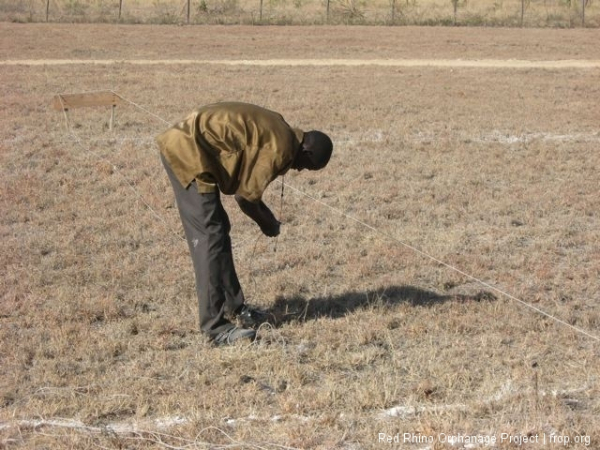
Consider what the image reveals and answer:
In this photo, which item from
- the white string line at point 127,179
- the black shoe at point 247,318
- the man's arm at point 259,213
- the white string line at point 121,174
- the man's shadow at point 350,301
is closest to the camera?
the man's arm at point 259,213

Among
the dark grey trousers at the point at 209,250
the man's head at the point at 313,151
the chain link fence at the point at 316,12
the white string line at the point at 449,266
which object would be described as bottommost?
the white string line at the point at 449,266

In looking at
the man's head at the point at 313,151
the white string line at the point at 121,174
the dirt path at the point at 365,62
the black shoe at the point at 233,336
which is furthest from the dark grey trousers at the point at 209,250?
the dirt path at the point at 365,62

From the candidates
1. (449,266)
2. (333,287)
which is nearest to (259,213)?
(333,287)

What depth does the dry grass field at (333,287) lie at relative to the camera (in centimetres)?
464

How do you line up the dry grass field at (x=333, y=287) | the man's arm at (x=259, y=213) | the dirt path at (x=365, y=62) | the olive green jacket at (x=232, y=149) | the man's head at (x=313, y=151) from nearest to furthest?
the dry grass field at (x=333, y=287) < the olive green jacket at (x=232, y=149) < the man's head at (x=313, y=151) < the man's arm at (x=259, y=213) < the dirt path at (x=365, y=62)

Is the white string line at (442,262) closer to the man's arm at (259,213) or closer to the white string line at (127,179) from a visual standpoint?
the white string line at (127,179)

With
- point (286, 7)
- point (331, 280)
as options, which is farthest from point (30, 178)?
point (286, 7)

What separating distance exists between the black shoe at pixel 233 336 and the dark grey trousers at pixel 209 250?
1.4 inches

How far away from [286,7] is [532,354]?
36619 millimetres

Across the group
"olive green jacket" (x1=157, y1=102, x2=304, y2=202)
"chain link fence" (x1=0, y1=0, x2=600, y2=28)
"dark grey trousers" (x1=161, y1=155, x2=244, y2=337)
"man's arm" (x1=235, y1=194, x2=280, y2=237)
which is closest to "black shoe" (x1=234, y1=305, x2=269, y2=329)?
"dark grey trousers" (x1=161, y1=155, x2=244, y2=337)

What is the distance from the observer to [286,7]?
40531 millimetres

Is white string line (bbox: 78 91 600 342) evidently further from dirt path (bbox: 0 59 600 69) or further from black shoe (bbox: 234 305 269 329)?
dirt path (bbox: 0 59 600 69)

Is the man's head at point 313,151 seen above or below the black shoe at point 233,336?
above

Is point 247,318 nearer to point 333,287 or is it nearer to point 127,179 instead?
point 333,287
